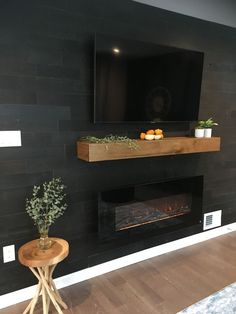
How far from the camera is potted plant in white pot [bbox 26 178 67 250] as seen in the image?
1803 mm

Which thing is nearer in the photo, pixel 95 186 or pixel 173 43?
pixel 95 186

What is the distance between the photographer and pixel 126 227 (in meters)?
2.41

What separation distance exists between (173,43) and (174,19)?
222 mm

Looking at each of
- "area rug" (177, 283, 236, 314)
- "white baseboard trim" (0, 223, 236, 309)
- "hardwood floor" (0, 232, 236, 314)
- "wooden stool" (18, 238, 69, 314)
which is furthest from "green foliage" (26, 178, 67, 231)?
"area rug" (177, 283, 236, 314)

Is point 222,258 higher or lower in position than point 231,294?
lower

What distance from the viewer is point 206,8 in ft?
8.71

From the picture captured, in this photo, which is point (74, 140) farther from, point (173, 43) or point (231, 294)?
point (231, 294)

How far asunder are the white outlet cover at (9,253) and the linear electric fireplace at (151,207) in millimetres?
719

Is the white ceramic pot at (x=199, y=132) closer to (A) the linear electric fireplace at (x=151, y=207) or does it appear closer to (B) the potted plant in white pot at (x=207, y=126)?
(B) the potted plant in white pot at (x=207, y=126)

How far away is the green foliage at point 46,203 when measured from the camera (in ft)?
5.95

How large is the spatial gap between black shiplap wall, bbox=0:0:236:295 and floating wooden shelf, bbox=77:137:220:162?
24 cm

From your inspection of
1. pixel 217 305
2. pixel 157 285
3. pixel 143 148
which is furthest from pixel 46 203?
pixel 217 305

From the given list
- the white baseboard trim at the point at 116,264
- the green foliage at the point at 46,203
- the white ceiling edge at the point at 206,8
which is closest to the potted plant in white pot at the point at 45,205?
the green foliage at the point at 46,203

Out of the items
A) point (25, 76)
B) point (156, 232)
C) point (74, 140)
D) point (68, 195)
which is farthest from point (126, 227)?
point (25, 76)
